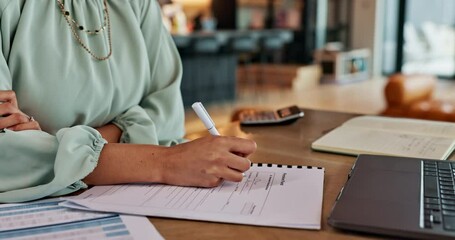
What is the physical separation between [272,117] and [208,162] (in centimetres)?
56

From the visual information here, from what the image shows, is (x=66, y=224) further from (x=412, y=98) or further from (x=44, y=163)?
(x=412, y=98)

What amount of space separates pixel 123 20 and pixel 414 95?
299cm

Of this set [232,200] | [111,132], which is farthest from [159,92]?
[232,200]

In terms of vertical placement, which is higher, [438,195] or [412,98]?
[438,195]

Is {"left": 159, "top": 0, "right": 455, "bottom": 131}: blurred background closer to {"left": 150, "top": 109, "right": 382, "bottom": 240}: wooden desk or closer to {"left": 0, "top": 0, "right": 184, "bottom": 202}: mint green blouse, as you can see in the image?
{"left": 150, "top": 109, "right": 382, "bottom": 240}: wooden desk

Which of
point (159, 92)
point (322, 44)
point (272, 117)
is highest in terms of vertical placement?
point (159, 92)

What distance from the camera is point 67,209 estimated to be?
2.25 ft

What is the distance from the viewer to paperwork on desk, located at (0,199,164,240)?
0.60 m

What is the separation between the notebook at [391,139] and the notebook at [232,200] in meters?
0.21

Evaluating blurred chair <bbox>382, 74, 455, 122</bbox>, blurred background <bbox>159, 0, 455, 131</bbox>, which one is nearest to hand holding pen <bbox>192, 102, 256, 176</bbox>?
blurred chair <bbox>382, 74, 455, 122</bbox>

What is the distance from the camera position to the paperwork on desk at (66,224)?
0.60 metres

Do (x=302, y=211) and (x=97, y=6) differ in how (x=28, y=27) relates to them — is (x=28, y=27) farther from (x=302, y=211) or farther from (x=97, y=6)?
(x=302, y=211)

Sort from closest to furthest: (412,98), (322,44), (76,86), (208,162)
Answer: (208,162) < (76,86) < (412,98) < (322,44)

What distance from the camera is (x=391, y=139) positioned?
1065 millimetres
